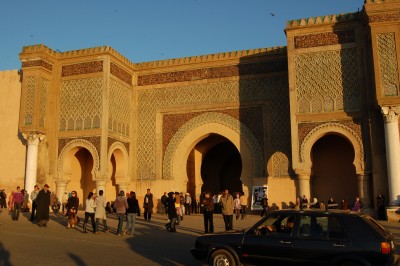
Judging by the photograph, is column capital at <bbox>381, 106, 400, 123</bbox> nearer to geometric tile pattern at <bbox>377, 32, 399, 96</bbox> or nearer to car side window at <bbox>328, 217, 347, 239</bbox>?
geometric tile pattern at <bbox>377, 32, 399, 96</bbox>

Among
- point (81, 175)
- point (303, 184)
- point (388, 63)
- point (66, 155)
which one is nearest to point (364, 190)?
point (303, 184)

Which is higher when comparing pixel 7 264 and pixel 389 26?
pixel 389 26

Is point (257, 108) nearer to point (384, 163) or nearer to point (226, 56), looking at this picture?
point (226, 56)

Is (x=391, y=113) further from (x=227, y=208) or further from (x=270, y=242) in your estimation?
(x=270, y=242)

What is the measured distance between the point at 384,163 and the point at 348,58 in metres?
3.68

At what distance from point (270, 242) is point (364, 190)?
10.1 meters

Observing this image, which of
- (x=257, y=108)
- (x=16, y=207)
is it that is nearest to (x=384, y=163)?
(x=257, y=108)

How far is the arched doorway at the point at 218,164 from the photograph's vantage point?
20094 millimetres

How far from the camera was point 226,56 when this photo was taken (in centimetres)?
1802

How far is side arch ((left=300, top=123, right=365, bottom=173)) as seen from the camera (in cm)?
1475

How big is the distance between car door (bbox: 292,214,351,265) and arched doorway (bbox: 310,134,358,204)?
1155 cm

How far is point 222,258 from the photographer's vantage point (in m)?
5.80

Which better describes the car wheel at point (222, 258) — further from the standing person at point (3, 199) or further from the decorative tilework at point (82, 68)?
the standing person at point (3, 199)

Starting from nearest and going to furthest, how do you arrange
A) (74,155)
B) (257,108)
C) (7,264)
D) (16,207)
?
1. (7,264)
2. (16,207)
3. (257,108)
4. (74,155)
